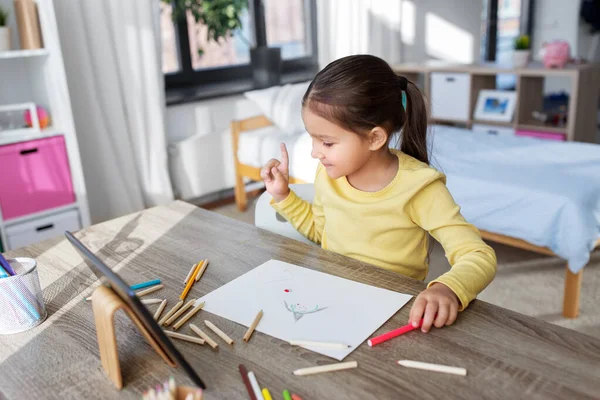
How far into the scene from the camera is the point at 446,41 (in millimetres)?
4762

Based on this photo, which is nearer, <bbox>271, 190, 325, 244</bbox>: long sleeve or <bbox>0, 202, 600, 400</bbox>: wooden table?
<bbox>0, 202, 600, 400</bbox>: wooden table

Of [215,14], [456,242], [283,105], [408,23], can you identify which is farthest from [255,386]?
[408,23]

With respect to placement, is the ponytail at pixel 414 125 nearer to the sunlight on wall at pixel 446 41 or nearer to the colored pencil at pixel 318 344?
the colored pencil at pixel 318 344

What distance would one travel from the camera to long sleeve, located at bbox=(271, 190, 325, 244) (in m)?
1.29

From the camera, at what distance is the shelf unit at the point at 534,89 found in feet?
11.5

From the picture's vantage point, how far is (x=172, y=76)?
11.5 feet

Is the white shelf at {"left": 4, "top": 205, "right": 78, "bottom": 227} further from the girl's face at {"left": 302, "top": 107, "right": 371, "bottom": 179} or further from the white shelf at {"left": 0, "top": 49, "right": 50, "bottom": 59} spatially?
the girl's face at {"left": 302, "top": 107, "right": 371, "bottom": 179}

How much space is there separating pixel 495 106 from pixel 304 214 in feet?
9.97

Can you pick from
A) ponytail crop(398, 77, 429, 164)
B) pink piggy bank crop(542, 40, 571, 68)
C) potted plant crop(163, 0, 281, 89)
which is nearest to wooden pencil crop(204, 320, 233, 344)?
ponytail crop(398, 77, 429, 164)

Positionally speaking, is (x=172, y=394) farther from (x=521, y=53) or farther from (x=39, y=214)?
(x=521, y=53)

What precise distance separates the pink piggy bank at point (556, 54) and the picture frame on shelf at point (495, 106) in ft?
1.00

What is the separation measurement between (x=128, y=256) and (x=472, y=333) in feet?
2.30

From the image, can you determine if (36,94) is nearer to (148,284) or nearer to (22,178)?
(22,178)

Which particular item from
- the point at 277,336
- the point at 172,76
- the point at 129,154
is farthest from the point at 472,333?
the point at 172,76
